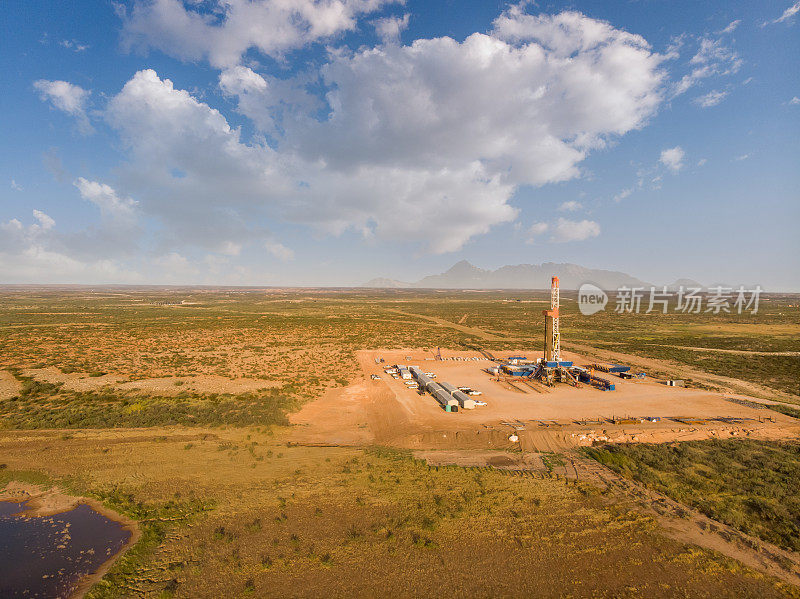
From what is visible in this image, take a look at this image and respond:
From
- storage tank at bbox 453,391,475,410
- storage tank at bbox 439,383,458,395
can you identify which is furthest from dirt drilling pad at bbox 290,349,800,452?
storage tank at bbox 439,383,458,395

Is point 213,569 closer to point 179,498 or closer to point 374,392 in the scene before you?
point 179,498

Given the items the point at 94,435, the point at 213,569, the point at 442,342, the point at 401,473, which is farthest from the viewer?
the point at 442,342

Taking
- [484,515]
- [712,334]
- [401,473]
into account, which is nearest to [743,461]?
[484,515]

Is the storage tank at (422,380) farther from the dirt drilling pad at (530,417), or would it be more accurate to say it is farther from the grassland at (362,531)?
the grassland at (362,531)

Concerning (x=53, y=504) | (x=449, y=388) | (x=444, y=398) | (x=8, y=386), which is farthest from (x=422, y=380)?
(x=8, y=386)

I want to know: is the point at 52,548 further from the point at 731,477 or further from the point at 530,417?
the point at 731,477

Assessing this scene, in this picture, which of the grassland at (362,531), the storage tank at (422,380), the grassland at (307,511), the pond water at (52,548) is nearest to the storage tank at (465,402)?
the storage tank at (422,380)
